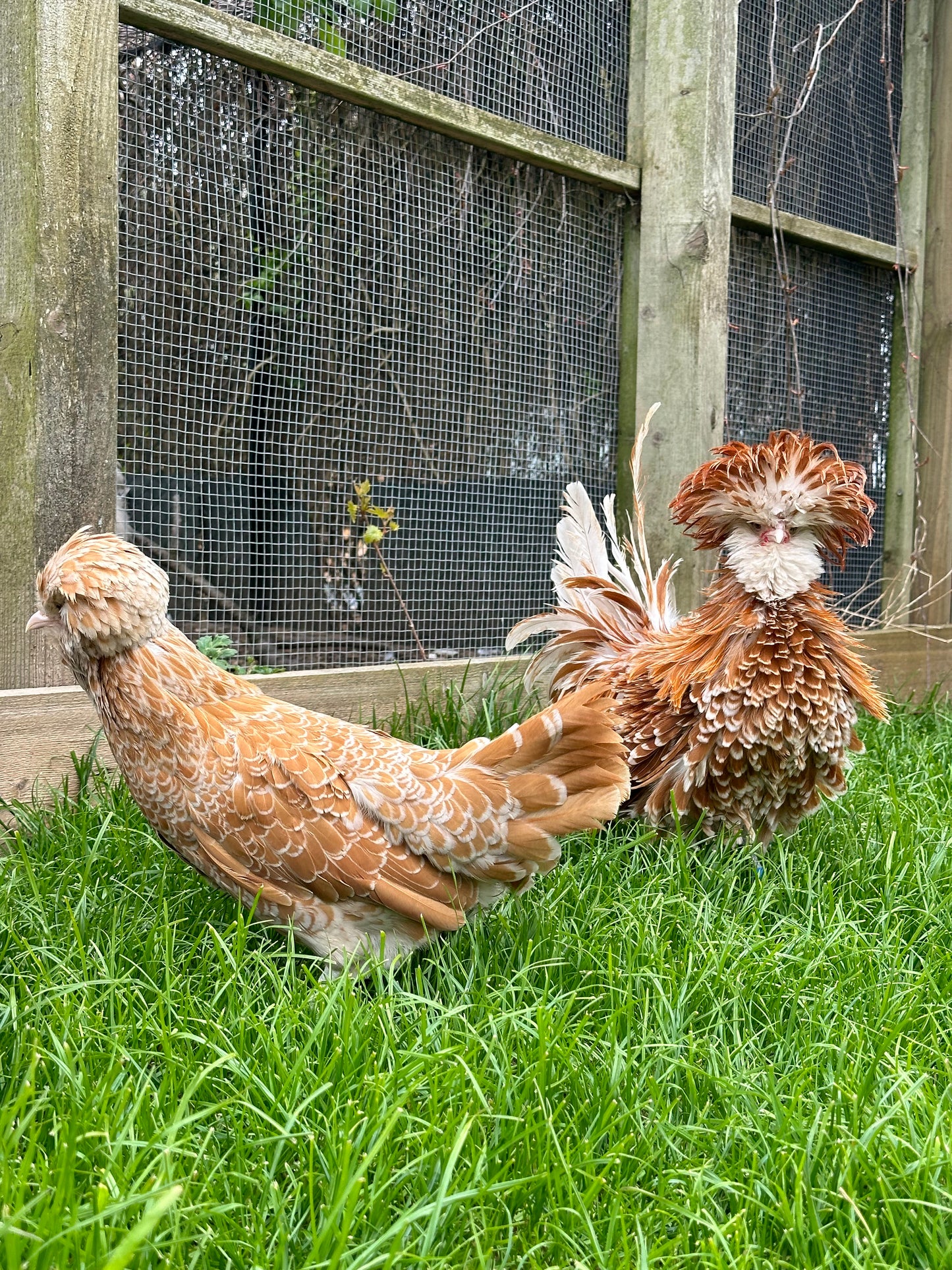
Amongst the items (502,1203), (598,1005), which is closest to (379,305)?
(598,1005)

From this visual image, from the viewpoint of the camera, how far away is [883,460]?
4785 millimetres

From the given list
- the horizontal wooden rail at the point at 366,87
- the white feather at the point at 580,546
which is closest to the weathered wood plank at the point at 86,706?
the white feather at the point at 580,546

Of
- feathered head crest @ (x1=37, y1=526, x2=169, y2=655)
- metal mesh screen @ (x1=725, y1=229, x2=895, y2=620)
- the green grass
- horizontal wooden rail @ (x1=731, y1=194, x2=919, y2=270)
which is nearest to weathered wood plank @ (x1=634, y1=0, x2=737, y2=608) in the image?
horizontal wooden rail @ (x1=731, y1=194, x2=919, y2=270)

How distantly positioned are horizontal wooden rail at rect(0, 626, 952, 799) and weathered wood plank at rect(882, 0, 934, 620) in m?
0.48

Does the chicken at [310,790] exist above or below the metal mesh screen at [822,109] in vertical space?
below

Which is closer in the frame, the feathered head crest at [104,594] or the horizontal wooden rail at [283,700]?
the feathered head crest at [104,594]

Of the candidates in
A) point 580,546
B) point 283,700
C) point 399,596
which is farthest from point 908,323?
point 283,700

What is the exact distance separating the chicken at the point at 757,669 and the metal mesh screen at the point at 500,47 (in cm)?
147

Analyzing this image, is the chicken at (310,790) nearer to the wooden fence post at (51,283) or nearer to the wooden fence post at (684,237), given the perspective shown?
the wooden fence post at (51,283)

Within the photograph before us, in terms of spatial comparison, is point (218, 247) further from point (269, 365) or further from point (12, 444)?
point (12, 444)

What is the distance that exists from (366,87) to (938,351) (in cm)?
295

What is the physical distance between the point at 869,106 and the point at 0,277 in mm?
3759

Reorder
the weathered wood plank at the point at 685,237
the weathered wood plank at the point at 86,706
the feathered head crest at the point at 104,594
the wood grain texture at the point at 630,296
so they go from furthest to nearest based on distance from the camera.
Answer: the wood grain texture at the point at 630,296
the weathered wood plank at the point at 685,237
the weathered wood plank at the point at 86,706
the feathered head crest at the point at 104,594

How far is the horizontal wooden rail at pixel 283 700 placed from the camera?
2391mm
